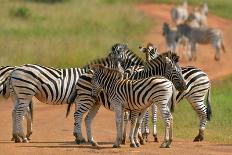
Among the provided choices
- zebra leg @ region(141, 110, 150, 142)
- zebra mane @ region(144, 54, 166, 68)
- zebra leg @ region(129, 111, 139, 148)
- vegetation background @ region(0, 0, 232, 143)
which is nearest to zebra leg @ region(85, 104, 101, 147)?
zebra leg @ region(129, 111, 139, 148)

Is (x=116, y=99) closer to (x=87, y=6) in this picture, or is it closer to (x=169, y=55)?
(x=169, y=55)

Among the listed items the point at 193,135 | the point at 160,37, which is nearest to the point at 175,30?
the point at 160,37

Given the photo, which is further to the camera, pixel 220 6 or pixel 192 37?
pixel 220 6

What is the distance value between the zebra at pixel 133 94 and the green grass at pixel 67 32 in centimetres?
1066

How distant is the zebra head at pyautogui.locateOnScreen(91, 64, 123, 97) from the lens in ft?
49.3

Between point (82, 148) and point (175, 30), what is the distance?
885 inches

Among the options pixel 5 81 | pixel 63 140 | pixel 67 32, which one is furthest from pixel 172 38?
pixel 63 140

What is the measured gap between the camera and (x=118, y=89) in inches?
581

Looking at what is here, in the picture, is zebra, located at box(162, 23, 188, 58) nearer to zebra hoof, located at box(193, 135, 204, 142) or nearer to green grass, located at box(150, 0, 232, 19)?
green grass, located at box(150, 0, 232, 19)

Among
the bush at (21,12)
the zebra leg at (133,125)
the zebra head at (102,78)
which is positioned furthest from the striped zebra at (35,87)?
the bush at (21,12)

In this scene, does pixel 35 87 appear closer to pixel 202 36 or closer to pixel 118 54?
pixel 118 54

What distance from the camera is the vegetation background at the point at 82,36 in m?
19.7

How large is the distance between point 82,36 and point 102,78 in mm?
20094

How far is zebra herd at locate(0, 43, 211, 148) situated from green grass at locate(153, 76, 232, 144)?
617 mm
